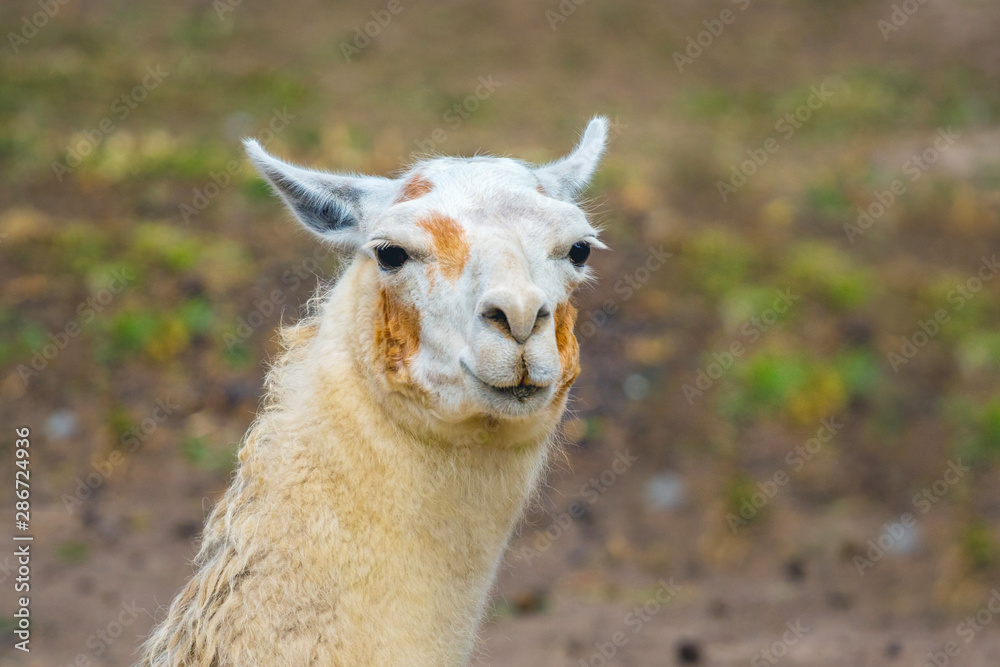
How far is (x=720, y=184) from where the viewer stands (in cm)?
1401

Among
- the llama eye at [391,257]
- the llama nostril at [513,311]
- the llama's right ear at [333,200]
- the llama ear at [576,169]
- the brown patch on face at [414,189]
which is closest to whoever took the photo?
the llama nostril at [513,311]

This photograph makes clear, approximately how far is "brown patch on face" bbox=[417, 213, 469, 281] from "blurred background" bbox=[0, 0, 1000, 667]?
8.24 feet

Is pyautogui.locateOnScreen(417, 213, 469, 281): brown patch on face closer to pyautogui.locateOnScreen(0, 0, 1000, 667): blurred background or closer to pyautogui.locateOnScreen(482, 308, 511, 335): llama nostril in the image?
pyautogui.locateOnScreen(482, 308, 511, 335): llama nostril

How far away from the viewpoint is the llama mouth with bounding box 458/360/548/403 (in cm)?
390

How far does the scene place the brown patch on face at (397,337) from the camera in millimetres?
4125

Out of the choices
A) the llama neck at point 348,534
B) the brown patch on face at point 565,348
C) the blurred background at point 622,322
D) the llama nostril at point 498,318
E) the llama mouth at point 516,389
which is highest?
the llama nostril at point 498,318

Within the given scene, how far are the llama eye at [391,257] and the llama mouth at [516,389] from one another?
1.86 ft

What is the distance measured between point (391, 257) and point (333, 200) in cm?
66

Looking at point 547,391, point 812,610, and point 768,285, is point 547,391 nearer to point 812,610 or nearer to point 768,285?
point 812,610

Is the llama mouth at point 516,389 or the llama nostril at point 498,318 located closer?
the llama nostril at point 498,318

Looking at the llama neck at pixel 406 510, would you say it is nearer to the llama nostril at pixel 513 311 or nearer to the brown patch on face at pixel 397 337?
the brown patch on face at pixel 397 337

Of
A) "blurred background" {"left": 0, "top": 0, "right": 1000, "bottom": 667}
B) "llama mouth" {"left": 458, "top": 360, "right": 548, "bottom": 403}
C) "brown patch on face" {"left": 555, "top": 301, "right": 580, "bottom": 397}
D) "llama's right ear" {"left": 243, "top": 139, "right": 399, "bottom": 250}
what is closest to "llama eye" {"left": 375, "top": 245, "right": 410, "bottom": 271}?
"llama's right ear" {"left": 243, "top": 139, "right": 399, "bottom": 250}

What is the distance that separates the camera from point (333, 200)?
4.71 metres

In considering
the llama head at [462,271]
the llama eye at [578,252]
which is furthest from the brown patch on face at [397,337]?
the llama eye at [578,252]
